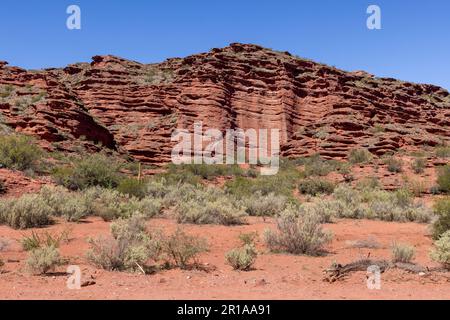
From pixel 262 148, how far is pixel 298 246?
117 feet

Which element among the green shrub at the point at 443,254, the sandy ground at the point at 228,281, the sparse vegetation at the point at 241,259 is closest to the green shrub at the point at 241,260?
the sparse vegetation at the point at 241,259

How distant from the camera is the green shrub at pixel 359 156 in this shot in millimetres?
34312

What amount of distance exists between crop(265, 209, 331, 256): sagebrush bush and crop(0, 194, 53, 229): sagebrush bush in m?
5.16

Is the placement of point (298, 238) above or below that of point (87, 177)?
below

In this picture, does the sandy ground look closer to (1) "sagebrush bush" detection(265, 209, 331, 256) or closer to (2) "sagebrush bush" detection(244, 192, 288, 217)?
(1) "sagebrush bush" detection(265, 209, 331, 256)

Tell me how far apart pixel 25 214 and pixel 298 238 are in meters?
5.99

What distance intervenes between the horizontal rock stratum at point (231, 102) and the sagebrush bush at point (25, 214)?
2164 cm

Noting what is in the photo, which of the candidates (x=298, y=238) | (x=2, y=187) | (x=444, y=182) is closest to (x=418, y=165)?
(x=444, y=182)

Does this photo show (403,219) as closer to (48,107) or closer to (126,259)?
(126,259)

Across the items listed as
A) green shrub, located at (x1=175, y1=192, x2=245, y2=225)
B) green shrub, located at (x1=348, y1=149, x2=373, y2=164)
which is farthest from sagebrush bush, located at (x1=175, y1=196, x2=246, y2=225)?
green shrub, located at (x1=348, y1=149, x2=373, y2=164)

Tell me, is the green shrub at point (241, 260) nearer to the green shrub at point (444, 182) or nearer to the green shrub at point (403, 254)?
the green shrub at point (403, 254)

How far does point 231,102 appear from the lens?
44.6 metres

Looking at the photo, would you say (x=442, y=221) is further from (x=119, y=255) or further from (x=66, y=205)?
(x=66, y=205)
